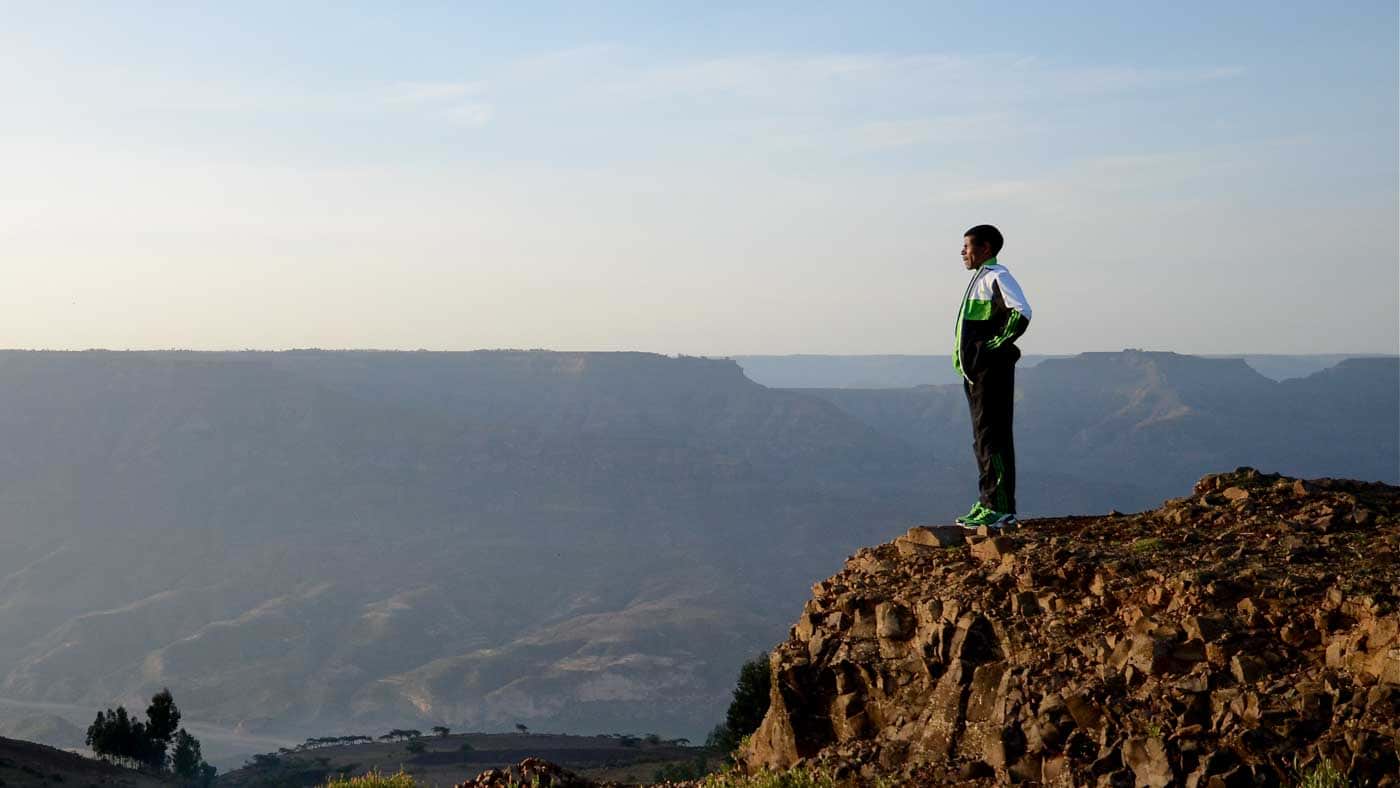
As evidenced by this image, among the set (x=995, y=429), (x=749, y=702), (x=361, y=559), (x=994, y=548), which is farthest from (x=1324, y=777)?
Result: (x=361, y=559)

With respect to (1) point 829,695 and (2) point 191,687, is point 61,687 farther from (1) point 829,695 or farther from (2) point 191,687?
(1) point 829,695

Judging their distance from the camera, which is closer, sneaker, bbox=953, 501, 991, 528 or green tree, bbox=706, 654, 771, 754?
sneaker, bbox=953, 501, 991, 528

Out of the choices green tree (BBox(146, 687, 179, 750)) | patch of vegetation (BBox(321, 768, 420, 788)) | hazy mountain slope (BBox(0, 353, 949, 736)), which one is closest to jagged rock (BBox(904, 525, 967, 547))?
patch of vegetation (BBox(321, 768, 420, 788))

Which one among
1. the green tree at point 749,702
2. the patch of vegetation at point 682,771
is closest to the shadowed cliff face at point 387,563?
the patch of vegetation at point 682,771

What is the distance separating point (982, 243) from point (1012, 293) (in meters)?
0.65

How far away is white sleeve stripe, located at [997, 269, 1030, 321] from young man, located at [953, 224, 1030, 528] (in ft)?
0.03

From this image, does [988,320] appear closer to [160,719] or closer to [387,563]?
[160,719]

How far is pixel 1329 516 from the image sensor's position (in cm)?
1082

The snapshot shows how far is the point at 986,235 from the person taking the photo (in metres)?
12.0

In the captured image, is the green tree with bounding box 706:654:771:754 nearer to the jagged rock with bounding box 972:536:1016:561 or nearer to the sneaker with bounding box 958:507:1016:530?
the sneaker with bounding box 958:507:1016:530

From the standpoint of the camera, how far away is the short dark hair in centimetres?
1198

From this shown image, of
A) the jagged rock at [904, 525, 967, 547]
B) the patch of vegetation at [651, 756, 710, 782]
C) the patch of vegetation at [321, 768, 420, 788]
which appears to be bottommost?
the patch of vegetation at [651, 756, 710, 782]

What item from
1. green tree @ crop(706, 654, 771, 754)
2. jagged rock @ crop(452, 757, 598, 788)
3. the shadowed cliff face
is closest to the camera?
jagged rock @ crop(452, 757, 598, 788)

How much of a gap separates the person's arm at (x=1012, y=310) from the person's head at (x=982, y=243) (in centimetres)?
31
